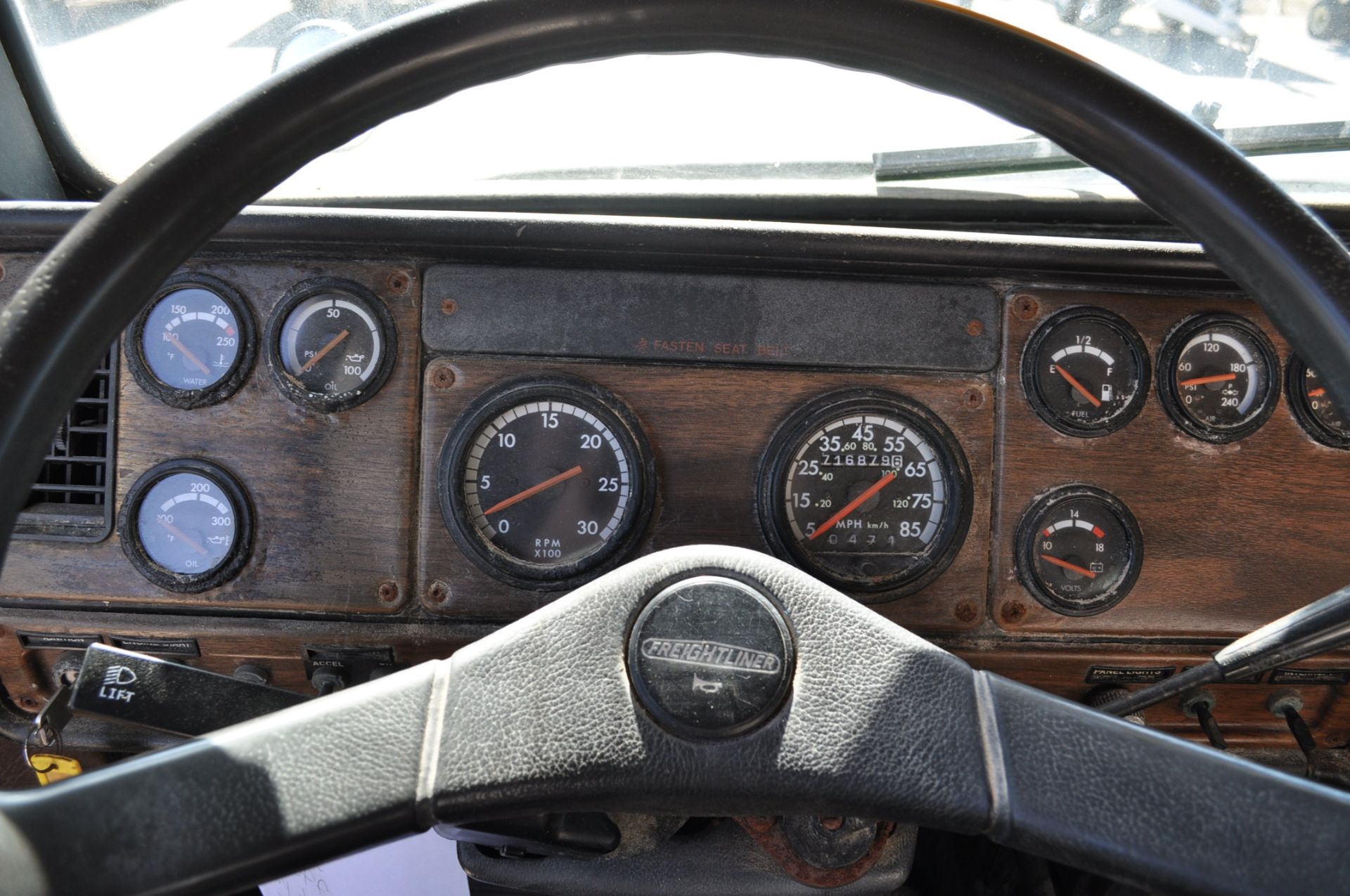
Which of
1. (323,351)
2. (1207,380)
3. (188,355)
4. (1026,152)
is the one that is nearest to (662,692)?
(323,351)

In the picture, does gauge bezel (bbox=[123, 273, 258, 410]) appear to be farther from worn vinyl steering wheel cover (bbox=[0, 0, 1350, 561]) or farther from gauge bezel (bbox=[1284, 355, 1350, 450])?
gauge bezel (bbox=[1284, 355, 1350, 450])

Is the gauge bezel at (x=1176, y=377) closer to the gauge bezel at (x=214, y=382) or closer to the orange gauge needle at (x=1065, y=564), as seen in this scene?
the orange gauge needle at (x=1065, y=564)

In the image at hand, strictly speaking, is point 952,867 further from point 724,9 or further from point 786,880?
point 724,9

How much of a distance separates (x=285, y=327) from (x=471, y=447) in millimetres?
384

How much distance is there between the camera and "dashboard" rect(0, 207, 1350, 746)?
1717mm

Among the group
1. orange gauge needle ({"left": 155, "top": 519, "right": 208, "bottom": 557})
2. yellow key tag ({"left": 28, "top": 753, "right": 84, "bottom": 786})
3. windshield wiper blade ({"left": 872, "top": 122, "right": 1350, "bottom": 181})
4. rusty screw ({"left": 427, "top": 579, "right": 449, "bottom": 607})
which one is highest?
windshield wiper blade ({"left": 872, "top": 122, "right": 1350, "bottom": 181})

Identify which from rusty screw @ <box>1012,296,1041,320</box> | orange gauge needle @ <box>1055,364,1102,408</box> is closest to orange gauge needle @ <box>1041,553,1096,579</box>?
orange gauge needle @ <box>1055,364,1102,408</box>

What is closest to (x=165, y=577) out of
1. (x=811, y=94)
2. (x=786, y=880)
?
(x=786, y=880)

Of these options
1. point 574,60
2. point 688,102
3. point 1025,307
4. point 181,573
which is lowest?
point 181,573

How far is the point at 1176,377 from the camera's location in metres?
1.77

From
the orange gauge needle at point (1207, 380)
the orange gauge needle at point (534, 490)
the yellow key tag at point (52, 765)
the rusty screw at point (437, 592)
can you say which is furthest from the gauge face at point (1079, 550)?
the yellow key tag at point (52, 765)

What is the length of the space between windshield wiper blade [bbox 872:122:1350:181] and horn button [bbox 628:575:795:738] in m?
1.20

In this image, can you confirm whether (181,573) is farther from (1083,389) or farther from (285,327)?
(1083,389)

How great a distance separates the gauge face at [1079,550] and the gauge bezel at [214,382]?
1.38 meters
